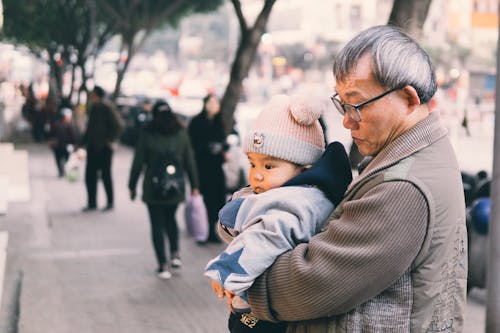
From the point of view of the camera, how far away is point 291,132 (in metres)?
2.55

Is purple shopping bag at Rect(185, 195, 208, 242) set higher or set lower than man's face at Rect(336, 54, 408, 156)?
lower

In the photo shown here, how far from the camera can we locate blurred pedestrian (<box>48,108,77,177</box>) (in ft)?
54.3

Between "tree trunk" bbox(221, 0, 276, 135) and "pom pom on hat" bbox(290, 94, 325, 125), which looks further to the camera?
"tree trunk" bbox(221, 0, 276, 135)

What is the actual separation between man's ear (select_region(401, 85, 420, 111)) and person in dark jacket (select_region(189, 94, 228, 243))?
777 centimetres

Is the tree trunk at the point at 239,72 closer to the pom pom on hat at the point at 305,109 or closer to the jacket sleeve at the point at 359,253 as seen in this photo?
the pom pom on hat at the point at 305,109

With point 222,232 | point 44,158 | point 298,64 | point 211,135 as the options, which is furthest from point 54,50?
point 298,64

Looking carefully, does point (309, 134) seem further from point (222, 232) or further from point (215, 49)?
point (215, 49)

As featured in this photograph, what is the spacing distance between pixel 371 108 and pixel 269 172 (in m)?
0.50

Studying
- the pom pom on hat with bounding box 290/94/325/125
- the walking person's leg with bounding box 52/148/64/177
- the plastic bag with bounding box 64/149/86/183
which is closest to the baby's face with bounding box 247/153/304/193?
the pom pom on hat with bounding box 290/94/325/125

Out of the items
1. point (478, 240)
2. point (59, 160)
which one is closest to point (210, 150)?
point (478, 240)

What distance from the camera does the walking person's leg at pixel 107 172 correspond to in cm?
1251

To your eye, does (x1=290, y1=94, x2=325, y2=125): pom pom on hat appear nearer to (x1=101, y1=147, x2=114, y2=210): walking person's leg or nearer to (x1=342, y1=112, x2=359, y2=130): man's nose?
(x1=342, y1=112, x2=359, y2=130): man's nose

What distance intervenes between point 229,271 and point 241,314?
37 cm

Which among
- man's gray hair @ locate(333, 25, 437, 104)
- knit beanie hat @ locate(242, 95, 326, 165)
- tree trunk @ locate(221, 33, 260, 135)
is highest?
man's gray hair @ locate(333, 25, 437, 104)
